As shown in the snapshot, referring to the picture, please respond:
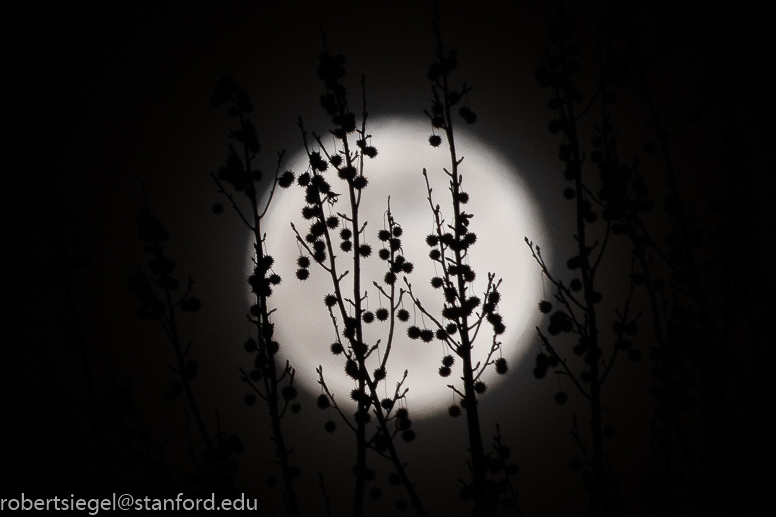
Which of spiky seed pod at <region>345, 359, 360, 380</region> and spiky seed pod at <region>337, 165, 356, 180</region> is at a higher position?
spiky seed pod at <region>337, 165, 356, 180</region>

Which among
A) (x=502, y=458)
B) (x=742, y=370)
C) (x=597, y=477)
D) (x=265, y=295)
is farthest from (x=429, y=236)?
(x=742, y=370)

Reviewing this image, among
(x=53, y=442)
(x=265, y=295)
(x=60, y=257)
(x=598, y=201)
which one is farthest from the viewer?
(x=53, y=442)

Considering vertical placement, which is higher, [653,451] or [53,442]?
[53,442]

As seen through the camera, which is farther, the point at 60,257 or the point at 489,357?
the point at 60,257

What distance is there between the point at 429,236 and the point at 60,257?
15.7 feet

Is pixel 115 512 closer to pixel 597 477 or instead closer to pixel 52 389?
pixel 52 389

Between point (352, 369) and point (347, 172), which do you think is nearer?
point (352, 369)

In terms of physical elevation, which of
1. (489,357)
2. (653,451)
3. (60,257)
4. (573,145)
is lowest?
(653,451)

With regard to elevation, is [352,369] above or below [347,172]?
below

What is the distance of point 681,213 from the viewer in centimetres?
482

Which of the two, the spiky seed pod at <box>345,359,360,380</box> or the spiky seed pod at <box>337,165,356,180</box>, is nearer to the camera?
Answer: the spiky seed pod at <box>345,359,360,380</box>

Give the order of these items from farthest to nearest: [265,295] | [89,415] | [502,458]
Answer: [89,415] → [265,295] → [502,458]

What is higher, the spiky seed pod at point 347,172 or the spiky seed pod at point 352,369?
the spiky seed pod at point 347,172

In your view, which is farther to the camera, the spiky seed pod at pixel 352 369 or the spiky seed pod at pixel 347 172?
the spiky seed pod at pixel 347 172
